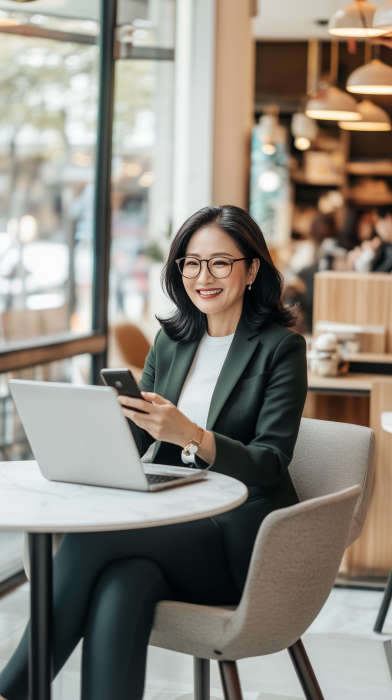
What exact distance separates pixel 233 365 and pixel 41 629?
28.5 inches

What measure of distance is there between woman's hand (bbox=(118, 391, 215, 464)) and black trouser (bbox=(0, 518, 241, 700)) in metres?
0.21

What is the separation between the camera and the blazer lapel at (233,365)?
1.76 metres

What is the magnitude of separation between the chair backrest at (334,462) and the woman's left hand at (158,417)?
19.5 inches

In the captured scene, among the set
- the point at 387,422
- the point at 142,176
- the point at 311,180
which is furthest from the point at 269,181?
the point at 387,422

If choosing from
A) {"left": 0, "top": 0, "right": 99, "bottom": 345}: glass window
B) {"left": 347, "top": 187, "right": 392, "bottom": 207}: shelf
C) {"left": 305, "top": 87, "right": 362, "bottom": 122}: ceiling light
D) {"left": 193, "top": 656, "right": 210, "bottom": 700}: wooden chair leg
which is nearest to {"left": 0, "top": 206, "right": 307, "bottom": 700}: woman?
{"left": 193, "top": 656, "right": 210, "bottom": 700}: wooden chair leg

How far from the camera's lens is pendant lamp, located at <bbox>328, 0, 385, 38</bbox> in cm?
362

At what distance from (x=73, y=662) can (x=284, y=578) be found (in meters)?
1.18

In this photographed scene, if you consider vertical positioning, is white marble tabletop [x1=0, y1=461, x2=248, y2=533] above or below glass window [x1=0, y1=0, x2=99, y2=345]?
below

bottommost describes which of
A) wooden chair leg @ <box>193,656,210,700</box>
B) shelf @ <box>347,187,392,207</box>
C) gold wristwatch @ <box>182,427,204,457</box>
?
wooden chair leg @ <box>193,656,210,700</box>

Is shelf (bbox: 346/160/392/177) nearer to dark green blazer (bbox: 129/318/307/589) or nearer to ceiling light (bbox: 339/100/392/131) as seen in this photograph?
ceiling light (bbox: 339/100/392/131)

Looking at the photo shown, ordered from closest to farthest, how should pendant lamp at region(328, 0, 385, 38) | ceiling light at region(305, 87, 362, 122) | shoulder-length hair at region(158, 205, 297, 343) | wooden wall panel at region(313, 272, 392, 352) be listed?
shoulder-length hair at region(158, 205, 297, 343)
wooden wall panel at region(313, 272, 392, 352)
pendant lamp at region(328, 0, 385, 38)
ceiling light at region(305, 87, 362, 122)

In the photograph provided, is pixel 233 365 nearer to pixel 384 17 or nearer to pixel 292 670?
pixel 292 670

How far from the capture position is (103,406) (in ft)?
4.40

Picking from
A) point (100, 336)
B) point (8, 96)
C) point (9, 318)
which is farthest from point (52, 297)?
point (8, 96)
